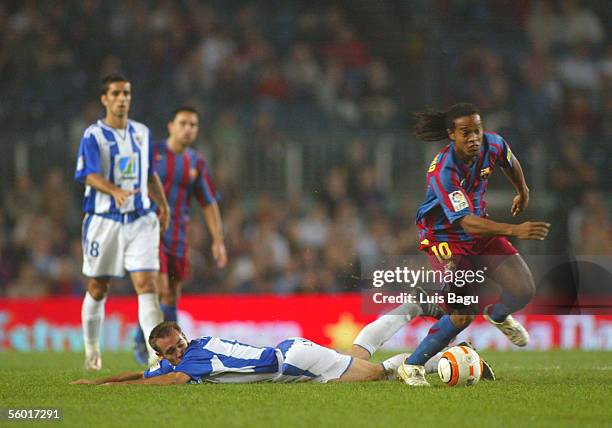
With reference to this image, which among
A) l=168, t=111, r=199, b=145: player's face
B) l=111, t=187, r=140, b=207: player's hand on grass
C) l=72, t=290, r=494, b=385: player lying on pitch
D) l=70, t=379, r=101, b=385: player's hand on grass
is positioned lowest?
l=70, t=379, r=101, b=385: player's hand on grass

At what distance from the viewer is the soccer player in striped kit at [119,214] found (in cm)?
768

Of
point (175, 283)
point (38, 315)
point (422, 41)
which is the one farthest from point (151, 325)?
point (422, 41)

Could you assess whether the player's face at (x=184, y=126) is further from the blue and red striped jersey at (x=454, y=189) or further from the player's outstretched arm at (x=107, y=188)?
the blue and red striped jersey at (x=454, y=189)

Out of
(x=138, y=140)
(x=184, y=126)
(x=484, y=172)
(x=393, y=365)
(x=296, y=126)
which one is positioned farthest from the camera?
(x=296, y=126)

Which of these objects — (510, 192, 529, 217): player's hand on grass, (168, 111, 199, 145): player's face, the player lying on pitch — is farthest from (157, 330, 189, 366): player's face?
(168, 111, 199, 145): player's face

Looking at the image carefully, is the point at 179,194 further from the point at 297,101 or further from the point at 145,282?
the point at 297,101

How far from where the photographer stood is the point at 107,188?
734cm

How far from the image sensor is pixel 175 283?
902 centimetres

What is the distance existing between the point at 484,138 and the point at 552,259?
537 cm

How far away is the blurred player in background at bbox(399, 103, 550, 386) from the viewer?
6.25 m

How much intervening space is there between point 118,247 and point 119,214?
0.79ft

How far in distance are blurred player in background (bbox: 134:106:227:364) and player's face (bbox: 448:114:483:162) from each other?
10.6 ft

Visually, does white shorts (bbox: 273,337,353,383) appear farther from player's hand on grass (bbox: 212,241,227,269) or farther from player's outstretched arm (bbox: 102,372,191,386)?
player's hand on grass (bbox: 212,241,227,269)

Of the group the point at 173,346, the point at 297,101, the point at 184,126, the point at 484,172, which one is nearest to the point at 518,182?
the point at 484,172
